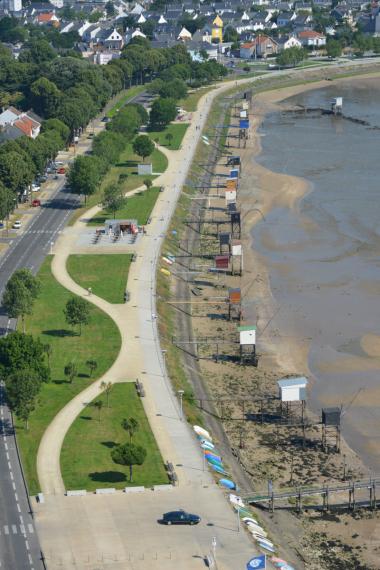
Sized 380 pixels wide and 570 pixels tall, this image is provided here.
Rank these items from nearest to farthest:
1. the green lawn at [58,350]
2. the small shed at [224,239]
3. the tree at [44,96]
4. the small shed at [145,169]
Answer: the green lawn at [58,350] < the small shed at [224,239] < the small shed at [145,169] < the tree at [44,96]

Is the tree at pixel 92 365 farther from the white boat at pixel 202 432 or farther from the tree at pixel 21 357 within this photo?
the white boat at pixel 202 432

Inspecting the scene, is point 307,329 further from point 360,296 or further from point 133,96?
point 133,96

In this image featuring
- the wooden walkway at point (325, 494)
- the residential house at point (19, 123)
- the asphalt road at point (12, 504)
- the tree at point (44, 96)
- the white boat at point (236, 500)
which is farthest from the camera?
the tree at point (44, 96)

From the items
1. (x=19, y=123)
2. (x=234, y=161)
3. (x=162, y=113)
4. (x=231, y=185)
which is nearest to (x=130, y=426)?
(x=231, y=185)

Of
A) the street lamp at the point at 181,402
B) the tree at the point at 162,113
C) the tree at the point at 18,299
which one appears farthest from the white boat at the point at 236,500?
the tree at the point at 162,113

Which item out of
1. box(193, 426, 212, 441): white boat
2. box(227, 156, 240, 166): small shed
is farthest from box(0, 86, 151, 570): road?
box(227, 156, 240, 166): small shed

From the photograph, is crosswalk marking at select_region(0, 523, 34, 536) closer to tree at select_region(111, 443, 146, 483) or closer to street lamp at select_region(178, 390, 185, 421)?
tree at select_region(111, 443, 146, 483)

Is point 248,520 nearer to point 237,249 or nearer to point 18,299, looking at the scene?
point 18,299

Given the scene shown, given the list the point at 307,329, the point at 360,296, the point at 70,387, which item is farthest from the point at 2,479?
the point at 360,296
